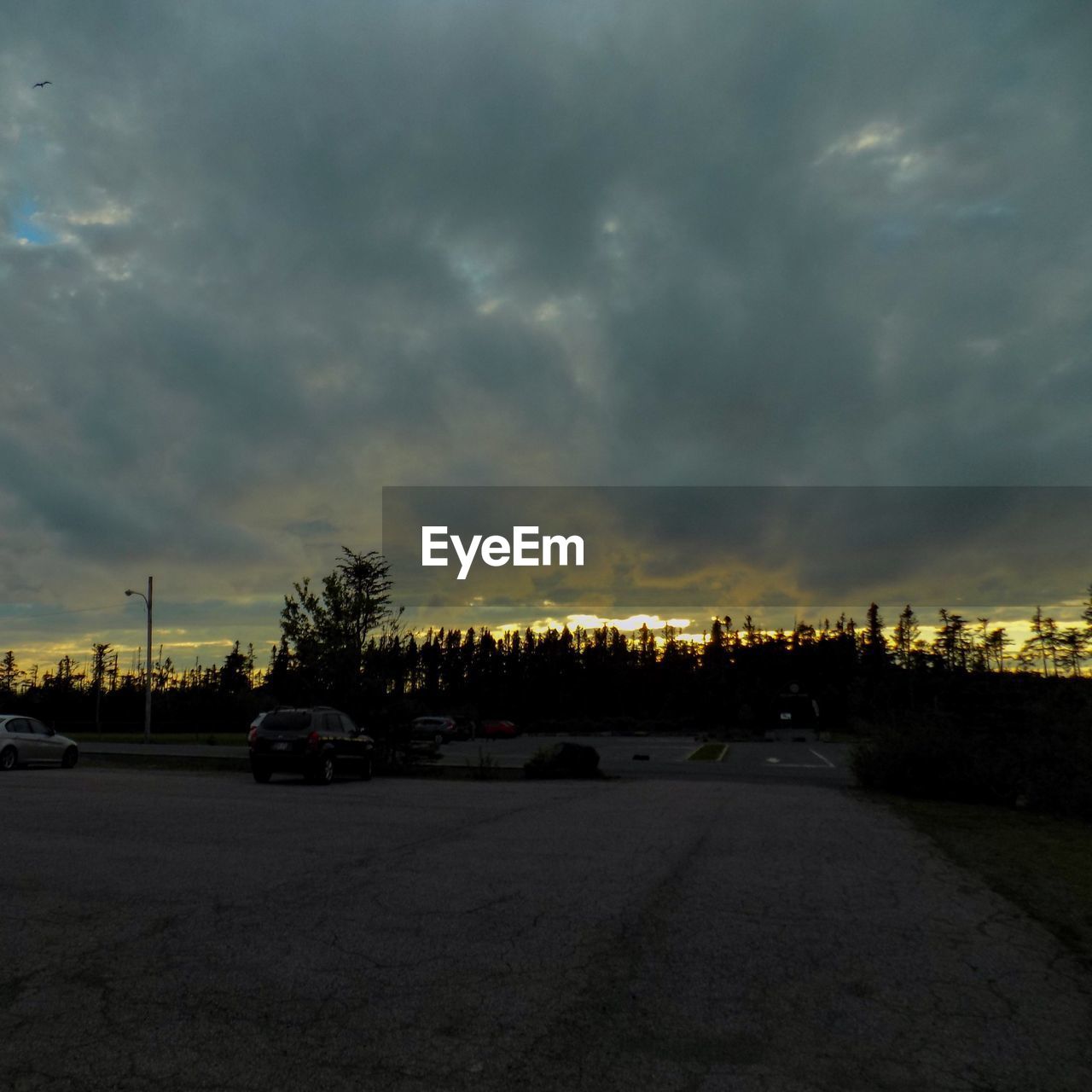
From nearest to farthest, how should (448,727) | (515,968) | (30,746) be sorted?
(515,968)
(30,746)
(448,727)

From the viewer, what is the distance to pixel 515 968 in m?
6.03

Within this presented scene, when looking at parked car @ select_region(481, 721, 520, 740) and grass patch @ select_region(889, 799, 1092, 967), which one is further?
parked car @ select_region(481, 721, 520, 740)

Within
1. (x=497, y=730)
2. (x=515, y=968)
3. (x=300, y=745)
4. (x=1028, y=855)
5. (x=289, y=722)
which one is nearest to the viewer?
(x=515, y=968)

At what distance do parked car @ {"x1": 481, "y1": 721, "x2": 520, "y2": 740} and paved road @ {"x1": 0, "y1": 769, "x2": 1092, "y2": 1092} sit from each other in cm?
5656

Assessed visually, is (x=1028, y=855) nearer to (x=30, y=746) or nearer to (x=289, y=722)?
(x=289, y=722)

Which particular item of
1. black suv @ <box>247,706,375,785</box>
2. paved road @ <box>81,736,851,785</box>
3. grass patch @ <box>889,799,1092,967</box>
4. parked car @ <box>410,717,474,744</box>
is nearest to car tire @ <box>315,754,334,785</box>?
black suv @ <box>247,706,375,785</box>

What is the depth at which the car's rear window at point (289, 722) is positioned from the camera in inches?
890

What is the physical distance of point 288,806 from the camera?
1658cm

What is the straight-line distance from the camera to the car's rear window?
74.2 ft

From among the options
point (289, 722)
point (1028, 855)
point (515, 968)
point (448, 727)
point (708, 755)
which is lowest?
point (708, 755)

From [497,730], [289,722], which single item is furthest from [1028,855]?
[497,730]

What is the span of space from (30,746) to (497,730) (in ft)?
142

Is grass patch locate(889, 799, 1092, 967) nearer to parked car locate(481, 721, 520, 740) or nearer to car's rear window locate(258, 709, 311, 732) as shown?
car's rear window locate(258, 709, 311, 732)

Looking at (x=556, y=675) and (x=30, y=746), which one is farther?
(x=556, y=675)
